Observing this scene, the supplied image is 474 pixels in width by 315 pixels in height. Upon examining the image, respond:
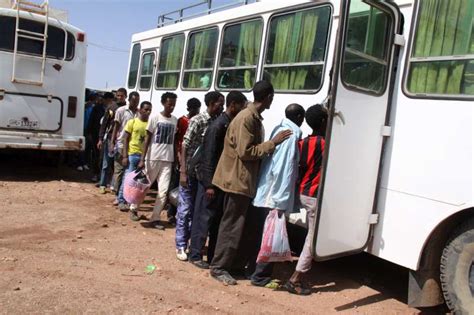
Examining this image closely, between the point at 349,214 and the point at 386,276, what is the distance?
65.5 inches

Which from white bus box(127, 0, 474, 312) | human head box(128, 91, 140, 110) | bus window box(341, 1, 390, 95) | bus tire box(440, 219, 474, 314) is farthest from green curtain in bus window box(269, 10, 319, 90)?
human head box(128, 91, 140, 110)

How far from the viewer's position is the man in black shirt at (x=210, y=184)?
4660mm

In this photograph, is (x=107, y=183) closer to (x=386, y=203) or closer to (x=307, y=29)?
(x=307, y=29)

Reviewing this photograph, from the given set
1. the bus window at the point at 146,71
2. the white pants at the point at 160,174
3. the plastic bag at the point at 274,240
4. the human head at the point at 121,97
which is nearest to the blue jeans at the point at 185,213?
the white pants at the point at 160,174

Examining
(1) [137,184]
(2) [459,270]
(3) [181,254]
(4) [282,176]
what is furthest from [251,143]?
(1) [137,184]

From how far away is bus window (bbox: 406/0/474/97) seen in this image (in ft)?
12.2

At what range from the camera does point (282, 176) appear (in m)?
4.23

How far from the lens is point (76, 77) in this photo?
29.2ft

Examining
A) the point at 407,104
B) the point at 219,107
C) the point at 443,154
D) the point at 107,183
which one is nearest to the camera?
the point at 443,154

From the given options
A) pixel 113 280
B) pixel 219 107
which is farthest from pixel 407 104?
pixel 113 280

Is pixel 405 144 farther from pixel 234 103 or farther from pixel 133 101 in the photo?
pixel 133 101

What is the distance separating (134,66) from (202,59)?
3074mm

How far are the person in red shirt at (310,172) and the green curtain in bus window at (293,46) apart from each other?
859 millimetres

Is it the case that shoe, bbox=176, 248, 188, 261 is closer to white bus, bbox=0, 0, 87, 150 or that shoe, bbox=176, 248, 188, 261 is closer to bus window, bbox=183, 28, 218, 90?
bus window, bbox=183, 28, 218, 90
